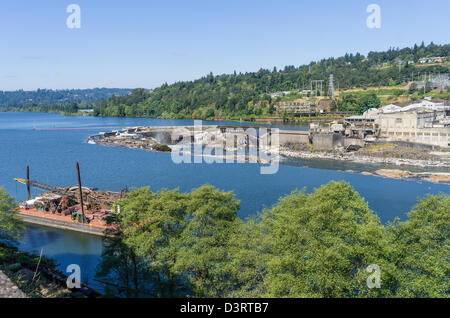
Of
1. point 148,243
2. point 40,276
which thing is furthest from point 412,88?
point 40,276

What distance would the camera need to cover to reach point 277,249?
7984 millimetres

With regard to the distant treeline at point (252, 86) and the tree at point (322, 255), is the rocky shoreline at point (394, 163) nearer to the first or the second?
the tree at point (322, 255)

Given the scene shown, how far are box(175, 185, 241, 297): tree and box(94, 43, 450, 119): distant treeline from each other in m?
64.2

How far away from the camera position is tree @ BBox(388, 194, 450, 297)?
6.96 meters

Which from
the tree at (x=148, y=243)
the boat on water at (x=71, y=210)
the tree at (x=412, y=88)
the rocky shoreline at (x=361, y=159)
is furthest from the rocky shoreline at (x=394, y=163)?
the tree at (x=412, y=88)

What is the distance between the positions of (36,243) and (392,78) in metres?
80.8

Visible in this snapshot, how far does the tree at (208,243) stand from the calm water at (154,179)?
5.25 metres

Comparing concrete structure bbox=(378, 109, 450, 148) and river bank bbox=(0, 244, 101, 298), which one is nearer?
river bank bbox=(0, 244, 101, 298)

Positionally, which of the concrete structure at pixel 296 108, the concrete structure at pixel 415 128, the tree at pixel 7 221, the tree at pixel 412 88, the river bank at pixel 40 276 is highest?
the tree at pixel 412 88

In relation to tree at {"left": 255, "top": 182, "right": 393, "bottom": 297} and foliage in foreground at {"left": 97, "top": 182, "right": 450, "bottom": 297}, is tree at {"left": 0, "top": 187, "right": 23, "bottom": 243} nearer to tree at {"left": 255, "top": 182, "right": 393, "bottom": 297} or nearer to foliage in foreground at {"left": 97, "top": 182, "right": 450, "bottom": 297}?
foliage in foreground at {"left": 97, "top": 182, "right": 450, "bottom": 297}

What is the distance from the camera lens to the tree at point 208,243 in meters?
7.95

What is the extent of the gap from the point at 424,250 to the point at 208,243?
16.7ft

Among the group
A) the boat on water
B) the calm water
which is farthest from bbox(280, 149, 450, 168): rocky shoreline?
the boat on water
